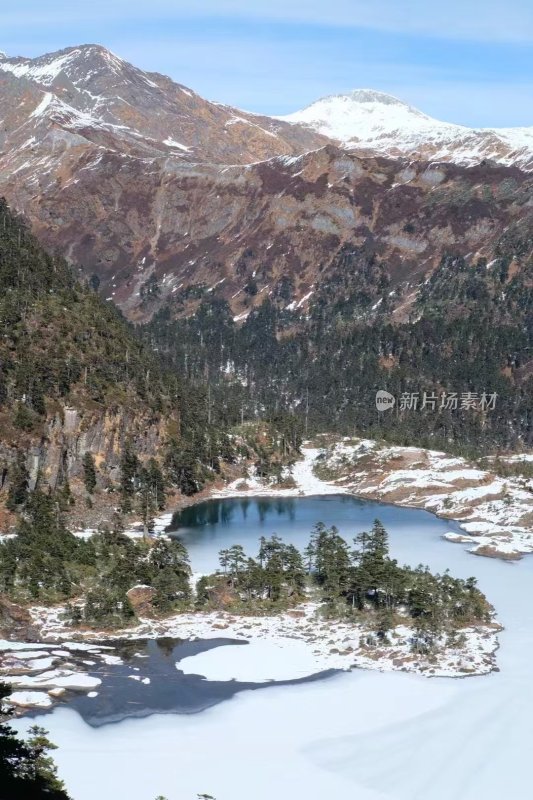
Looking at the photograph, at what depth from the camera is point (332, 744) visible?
62.5 meters

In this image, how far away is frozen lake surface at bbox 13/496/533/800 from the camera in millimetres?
56688

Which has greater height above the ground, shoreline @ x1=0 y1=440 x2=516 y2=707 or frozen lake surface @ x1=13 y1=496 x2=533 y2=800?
shoreline @ x1=0 y1=440 x2=516 y2=707

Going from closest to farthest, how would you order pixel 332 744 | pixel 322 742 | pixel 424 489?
1. pixel 332 744
2. pixel 322 742
3. pixel 424 489

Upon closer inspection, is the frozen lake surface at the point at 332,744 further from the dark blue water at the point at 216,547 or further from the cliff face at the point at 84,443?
the cliff face at the point at 84,443

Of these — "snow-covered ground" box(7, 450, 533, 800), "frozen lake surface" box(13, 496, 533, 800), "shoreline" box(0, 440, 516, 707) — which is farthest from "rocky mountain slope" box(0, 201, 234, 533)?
"frozen lake surface" box(13, 496, 533, 800)

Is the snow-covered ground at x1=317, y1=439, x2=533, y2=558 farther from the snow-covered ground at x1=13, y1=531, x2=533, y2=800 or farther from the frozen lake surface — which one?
the snow-covered ground at x1=13, y1=531, x2=533, y2=800

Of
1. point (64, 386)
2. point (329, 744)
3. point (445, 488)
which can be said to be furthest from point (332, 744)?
point (445, 488)

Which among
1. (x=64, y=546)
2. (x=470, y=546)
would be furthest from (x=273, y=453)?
(x=64, y=546)

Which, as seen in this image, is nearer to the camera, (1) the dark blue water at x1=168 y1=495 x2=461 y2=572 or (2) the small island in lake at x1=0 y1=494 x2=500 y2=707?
(2) the small island in lake at x1=0 y1=494 x2=500 y2=707

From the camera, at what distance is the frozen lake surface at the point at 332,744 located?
186ft

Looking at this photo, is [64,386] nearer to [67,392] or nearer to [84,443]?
[67,392]

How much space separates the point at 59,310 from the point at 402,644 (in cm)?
8562

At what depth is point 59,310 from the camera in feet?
485

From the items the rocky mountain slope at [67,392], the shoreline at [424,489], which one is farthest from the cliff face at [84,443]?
the shoreline at [424,489]
